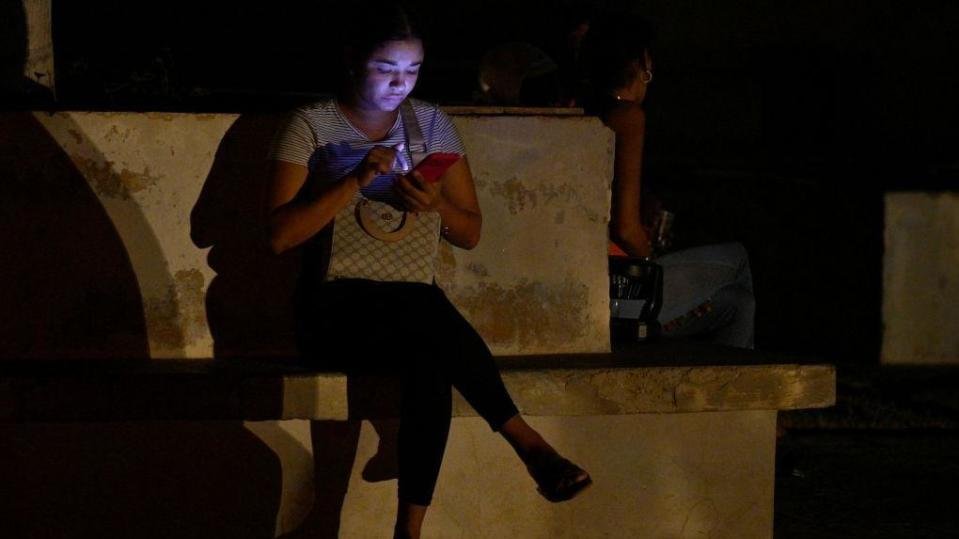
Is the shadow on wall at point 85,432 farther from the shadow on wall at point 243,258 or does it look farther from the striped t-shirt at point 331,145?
the striped t-shirt at point 331,145


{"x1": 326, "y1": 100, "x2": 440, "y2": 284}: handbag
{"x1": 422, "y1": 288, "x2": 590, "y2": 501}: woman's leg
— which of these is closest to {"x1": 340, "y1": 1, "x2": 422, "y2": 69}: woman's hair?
{"x1": 326, "y1": 100, "x2": 440, "y2": 284}: handbag

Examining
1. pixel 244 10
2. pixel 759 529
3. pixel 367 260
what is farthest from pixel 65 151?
pixel 244 10

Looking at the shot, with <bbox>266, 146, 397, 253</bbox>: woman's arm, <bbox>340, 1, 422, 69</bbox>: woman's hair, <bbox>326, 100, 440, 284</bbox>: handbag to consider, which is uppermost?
<bbox>340, 1, 422, 69</bbox>: woman's hair

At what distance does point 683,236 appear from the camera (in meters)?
10.9

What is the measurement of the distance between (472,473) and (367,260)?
2.43 feet

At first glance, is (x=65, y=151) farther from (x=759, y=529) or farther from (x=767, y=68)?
(x=767, y=68)

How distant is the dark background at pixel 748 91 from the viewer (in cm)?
713

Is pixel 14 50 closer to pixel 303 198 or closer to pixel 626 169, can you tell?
pixel 303 198

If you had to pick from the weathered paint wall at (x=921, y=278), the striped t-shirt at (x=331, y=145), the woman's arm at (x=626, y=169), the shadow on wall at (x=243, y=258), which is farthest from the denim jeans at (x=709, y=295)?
the weathered paint wall at (x=921, y=278)

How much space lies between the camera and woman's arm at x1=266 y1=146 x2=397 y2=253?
3342 millimetres

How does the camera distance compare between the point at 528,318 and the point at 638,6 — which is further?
the point at 638,6

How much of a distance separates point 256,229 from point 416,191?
0.76m

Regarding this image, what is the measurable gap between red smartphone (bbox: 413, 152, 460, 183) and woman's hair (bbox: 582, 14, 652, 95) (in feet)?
3.59

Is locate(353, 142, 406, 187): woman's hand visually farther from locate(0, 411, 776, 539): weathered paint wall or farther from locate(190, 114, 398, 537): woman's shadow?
locate(0, 411, 776, 539): weathered paint wall
